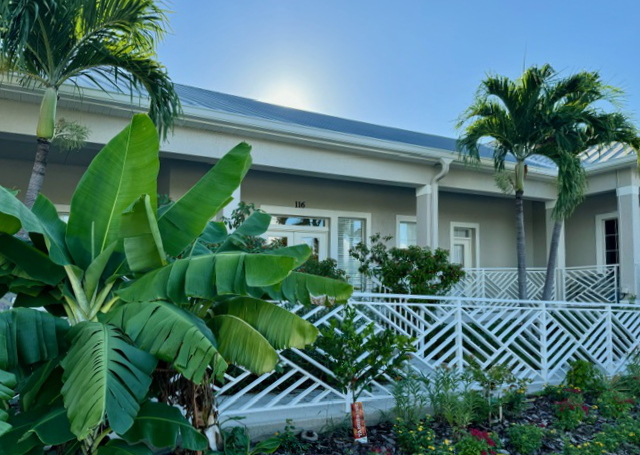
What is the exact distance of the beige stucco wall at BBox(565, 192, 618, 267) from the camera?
45.0 ft

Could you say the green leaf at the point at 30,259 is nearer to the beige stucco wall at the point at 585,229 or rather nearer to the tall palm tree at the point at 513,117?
the tall palm tree at the point at 513,117

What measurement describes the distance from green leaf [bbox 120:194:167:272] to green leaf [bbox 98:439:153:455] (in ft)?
3.54

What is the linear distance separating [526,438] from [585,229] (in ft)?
37.2

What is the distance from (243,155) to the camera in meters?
3.83

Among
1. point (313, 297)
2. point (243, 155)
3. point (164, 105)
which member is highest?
point (164, 105)

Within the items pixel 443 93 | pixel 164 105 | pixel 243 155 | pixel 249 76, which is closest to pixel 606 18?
pixel 443 93

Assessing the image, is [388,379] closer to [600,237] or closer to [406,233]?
[406,233]

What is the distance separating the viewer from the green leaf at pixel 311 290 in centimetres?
346

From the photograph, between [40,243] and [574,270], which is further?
[574,270]

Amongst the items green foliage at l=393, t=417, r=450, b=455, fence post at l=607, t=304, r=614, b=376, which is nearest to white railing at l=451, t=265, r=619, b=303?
fence post at l=607, t=304, r=614, b=376

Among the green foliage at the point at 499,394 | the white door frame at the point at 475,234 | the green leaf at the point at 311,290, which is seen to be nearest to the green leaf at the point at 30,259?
the green leaf at the point at 311,290

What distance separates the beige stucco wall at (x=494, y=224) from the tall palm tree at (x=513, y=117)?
3.67 meters

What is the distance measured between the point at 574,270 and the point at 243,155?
12.7m

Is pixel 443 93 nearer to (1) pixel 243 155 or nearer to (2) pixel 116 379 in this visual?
(1) pixel 243 155
